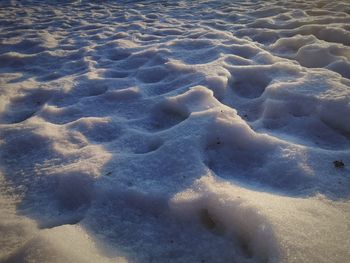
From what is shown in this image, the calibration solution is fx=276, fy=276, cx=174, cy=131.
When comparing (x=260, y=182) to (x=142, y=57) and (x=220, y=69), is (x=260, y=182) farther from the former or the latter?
(x=142, y=57)

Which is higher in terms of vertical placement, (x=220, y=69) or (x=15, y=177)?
(x=220, y=69)

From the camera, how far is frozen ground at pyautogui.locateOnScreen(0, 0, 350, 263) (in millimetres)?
1255

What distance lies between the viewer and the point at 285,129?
6.53 ft

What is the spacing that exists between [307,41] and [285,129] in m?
1.92

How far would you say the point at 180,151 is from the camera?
1750 mm

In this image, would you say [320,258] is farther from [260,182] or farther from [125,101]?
[125,101]

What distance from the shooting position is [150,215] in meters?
1.43

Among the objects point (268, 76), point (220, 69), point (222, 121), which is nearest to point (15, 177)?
point (222, 121)

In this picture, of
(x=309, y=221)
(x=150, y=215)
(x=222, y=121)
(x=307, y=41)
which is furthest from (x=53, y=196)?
(x=307, y=41)

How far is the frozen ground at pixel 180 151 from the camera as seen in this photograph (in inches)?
49.4

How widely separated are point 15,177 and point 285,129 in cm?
183

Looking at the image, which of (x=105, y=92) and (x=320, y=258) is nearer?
(x=320, y=258)

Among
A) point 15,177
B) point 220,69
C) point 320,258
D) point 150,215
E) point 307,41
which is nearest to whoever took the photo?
point 320,258

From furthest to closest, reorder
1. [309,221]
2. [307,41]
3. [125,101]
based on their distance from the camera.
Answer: [307,41] < [125,101] < [309,221]
